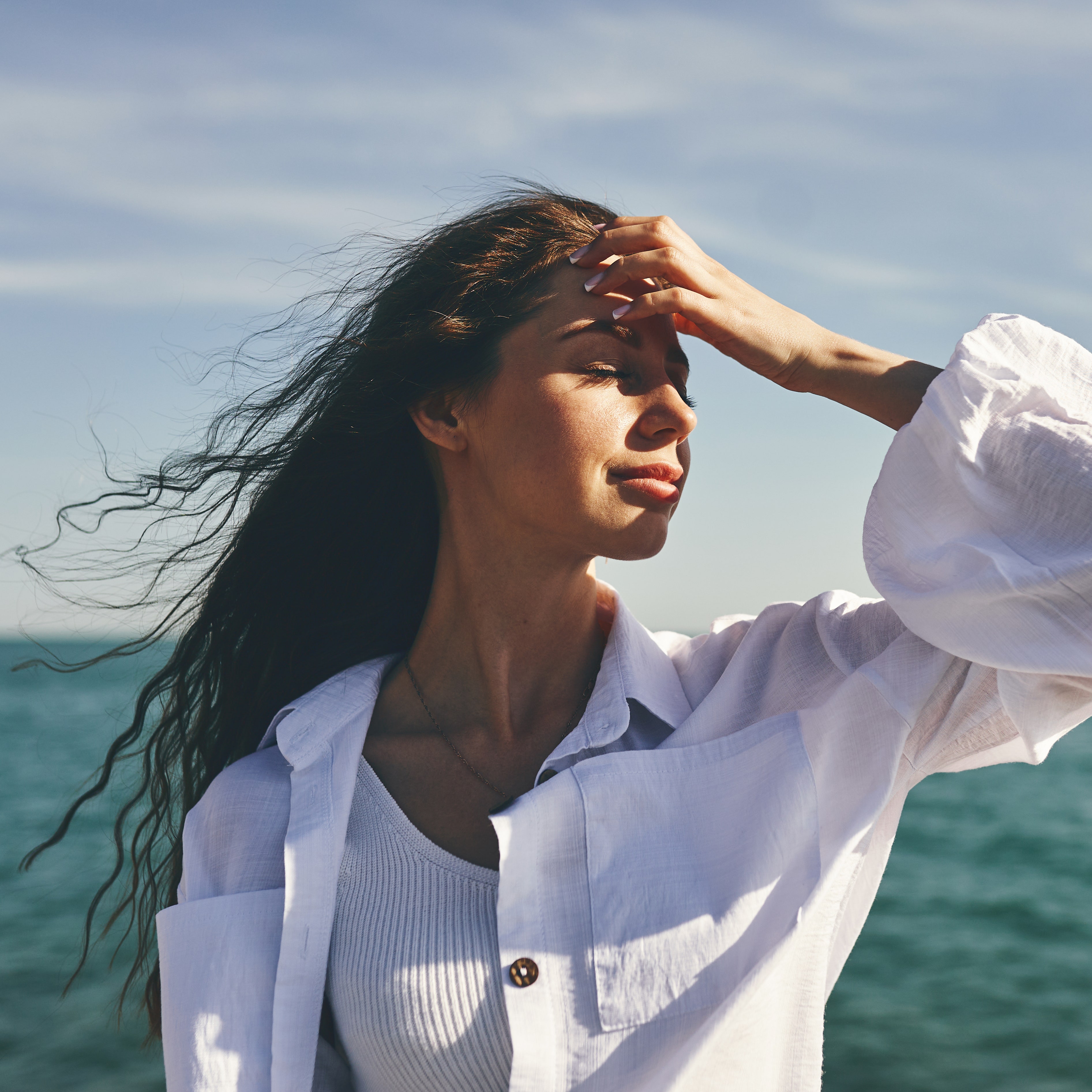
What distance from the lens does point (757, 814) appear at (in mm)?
1811

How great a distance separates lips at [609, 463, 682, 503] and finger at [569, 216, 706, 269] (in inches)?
16.1

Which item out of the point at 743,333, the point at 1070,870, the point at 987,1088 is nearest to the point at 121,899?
the point at 743,333

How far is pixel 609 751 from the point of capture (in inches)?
80.0

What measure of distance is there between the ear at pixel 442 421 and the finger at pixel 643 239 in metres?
0.48

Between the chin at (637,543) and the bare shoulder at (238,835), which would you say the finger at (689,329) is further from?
the bare shoulder at (238,835)

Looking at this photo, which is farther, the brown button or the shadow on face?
the shadow on face

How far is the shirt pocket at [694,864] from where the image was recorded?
1.72 m

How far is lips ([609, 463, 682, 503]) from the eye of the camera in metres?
2.02

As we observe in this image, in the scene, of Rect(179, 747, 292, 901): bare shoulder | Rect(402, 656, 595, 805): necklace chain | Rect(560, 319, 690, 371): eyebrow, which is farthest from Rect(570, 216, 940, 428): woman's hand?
Rect(179, 747, 292, 901): bare shoulder

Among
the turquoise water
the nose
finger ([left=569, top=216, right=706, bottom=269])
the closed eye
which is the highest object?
finger ([left=569, top=216, right=706, bottom=269])

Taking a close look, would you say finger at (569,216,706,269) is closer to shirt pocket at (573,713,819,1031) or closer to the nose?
the nose

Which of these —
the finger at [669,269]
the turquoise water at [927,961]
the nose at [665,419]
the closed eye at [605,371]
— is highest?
the finger at [669,269]

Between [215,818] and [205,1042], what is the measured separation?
Answer: 417 millimetres

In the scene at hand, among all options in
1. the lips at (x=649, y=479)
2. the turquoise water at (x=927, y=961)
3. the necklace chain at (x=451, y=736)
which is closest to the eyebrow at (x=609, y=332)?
the lips at (x=649, y=479)
